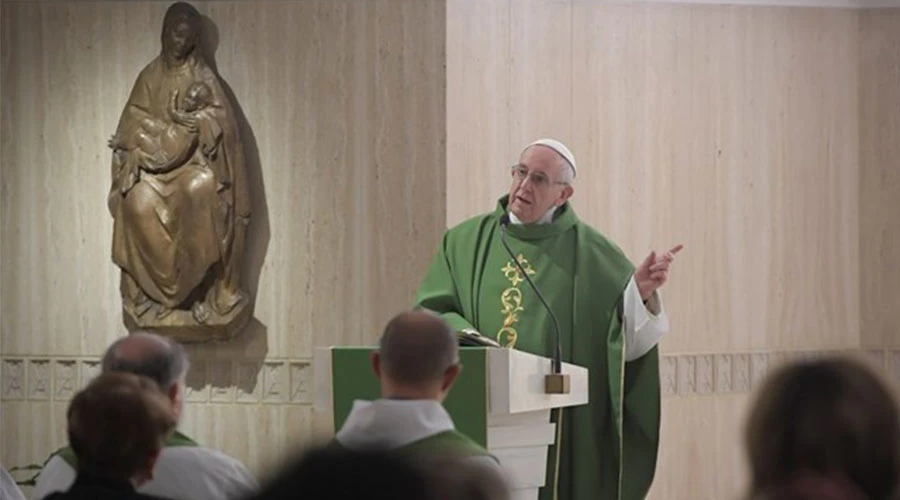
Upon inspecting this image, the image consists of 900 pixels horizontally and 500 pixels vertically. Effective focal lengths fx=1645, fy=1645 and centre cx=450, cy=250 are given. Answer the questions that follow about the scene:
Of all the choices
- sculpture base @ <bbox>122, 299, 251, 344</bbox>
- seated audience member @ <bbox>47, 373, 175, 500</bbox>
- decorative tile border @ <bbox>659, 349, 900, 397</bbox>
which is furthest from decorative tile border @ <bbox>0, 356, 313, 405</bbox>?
seated audience member @ <bbox>47, 373, 175, 500</bbox>

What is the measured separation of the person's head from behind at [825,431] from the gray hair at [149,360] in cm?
196

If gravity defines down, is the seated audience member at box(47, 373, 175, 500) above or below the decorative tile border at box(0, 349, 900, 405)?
above

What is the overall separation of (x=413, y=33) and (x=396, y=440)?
202 inches

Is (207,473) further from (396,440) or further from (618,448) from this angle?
(618,448)

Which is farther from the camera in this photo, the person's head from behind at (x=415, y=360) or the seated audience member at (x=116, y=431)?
the person's head from behind at (x=415, y=360)

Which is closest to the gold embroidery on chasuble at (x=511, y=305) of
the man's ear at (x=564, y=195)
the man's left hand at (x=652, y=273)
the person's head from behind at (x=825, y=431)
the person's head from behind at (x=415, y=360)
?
the man's ear at (x=564, y=195)

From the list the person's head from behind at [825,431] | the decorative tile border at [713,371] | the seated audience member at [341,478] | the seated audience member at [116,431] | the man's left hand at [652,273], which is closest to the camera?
the seated audience member at [341,478]

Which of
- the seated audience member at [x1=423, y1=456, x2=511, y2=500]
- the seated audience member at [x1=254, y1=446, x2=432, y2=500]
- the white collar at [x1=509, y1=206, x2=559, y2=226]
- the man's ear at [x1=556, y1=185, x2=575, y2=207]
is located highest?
the man's ear at [x1=556, y1=185, x2=575, y2=207]

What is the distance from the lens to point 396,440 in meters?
3.75

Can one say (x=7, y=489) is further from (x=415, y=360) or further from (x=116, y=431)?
(x=116, y=431)

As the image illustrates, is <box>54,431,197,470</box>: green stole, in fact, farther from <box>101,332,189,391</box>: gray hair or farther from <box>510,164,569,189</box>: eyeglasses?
<box>510,164,569,189</box>: eyeglasses

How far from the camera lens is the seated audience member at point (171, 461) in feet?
12.5

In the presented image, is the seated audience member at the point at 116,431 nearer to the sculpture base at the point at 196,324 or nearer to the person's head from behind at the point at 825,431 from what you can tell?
the person's head from behind at the point at 825,431

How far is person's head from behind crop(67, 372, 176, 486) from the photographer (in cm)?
302
